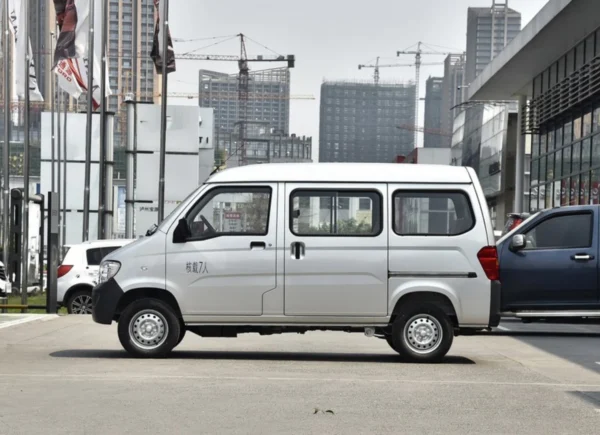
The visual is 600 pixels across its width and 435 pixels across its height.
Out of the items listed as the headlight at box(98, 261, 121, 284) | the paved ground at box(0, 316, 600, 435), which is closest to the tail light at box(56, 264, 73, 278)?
the paved ground at box(0, 316, 600, 435)

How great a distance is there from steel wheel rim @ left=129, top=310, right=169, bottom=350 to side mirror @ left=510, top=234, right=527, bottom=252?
19.3ft

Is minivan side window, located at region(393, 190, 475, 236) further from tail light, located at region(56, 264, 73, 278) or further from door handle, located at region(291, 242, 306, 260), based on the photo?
tail light, located at region(56, 264, 73, 278)

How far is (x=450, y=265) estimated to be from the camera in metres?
12.8

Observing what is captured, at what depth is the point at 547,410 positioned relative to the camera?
907 centimetres

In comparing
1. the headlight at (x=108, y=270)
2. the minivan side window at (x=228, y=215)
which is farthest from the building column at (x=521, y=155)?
the headlight at (x=108, y=270)

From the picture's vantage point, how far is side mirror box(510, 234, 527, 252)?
16.6m

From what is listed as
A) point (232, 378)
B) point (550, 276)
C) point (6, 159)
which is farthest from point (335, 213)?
point (6, 159)

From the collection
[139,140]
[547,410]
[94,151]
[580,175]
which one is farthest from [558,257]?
[94,151]

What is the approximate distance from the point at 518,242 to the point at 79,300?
30.0ft

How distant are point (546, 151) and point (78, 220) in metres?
15.7

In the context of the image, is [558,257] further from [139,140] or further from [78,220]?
[78,220]

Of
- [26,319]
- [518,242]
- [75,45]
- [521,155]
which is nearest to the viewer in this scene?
[518,242]

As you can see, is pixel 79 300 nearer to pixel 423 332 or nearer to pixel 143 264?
pixel 143 264

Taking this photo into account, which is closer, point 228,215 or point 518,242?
point 228,215
